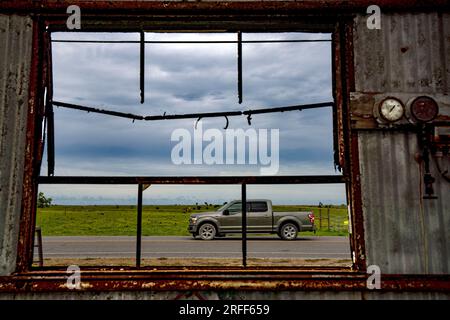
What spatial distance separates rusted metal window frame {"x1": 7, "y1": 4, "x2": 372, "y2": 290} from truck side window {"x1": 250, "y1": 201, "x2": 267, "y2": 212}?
13.3 m

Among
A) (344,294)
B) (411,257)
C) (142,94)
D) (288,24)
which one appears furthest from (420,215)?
(142,94)

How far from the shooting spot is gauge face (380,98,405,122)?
3471mm

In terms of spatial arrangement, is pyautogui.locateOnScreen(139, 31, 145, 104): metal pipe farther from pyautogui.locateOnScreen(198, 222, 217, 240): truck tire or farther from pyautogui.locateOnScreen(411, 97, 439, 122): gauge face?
pyautogui.locateOnScreen(198, 222, 217, 240): truck tire

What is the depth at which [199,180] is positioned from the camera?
3484 mm

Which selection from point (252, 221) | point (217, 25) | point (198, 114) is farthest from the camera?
point (252, 221)

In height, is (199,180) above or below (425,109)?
below

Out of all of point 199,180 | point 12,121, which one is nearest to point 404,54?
point 199,180

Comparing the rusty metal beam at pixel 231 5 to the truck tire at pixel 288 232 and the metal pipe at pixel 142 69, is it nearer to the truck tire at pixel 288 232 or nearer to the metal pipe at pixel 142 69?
the metal pipe at pixel 142 69

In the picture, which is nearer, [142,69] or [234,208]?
[142,69]

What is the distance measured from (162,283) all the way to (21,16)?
2794 mm

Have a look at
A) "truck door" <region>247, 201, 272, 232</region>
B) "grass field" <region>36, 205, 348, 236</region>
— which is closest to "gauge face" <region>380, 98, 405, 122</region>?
"truck door" <region>247, 201, 272, 232</region>

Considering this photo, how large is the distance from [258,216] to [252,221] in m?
0.34

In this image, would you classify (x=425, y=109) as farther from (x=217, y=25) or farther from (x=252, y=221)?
(x=252, y=221)

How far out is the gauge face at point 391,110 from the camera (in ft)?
11.4
